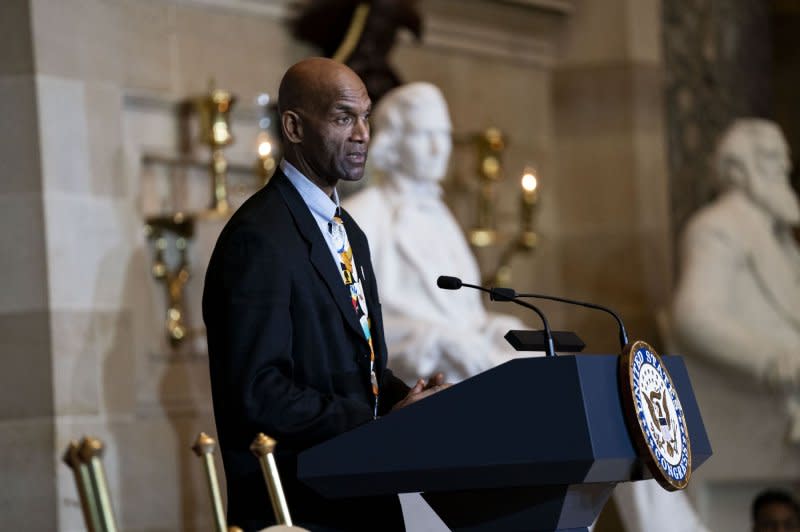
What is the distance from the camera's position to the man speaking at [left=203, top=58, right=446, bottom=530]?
108 inches

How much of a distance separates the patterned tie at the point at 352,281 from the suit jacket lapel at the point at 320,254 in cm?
4

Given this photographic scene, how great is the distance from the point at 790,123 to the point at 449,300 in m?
5.20

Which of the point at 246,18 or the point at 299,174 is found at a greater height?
the point at 246,18

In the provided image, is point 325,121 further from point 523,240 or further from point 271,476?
point 523,240

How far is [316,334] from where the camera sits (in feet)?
9.45

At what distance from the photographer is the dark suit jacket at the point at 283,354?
2742 millimetres

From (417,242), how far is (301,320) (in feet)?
9.15

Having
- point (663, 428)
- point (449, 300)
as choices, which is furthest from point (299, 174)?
point (449, 300)

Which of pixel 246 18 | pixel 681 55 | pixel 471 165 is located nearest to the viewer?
pixel 246 18

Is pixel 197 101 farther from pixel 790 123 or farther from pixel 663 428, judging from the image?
pixel 790 123

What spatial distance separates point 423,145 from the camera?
5738 millimetres

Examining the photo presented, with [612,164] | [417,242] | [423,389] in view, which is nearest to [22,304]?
[417,242]

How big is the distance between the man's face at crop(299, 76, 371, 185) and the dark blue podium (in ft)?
1.94

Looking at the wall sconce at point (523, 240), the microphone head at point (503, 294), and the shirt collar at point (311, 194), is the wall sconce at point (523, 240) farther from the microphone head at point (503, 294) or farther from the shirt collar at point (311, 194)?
the microphone head at point (503, 294)
